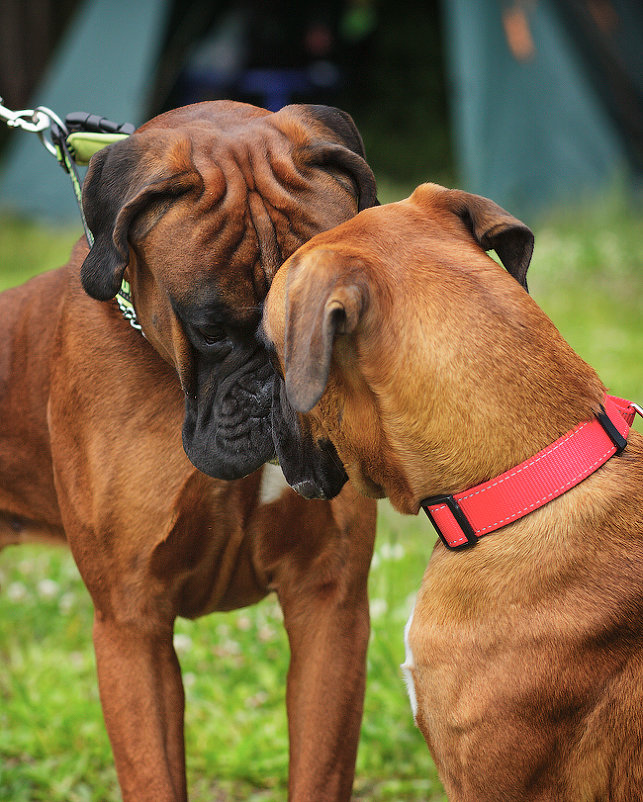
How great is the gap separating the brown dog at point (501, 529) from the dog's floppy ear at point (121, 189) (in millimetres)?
453

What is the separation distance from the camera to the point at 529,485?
2527mm

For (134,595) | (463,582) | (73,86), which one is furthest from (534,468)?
(73,86)

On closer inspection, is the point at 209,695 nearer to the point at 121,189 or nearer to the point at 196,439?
the point at 196,439

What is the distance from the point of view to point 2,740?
4117 mm

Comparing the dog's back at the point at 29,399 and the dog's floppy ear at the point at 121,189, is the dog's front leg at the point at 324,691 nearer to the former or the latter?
the dog's back at the point at 29,399

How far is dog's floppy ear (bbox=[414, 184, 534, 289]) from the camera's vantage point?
2.81 m

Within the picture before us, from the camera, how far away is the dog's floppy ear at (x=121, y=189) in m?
2.80

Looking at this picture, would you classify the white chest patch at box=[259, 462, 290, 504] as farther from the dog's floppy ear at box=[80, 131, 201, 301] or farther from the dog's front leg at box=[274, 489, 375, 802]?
the dog's floppy ear at box=[80, 131, 201, 301]

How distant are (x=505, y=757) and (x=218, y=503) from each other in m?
1.06

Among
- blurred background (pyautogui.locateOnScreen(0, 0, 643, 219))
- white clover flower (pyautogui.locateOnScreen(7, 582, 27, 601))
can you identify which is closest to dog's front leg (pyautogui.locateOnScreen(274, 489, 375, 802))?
white clover flower (pyautogui.locateOnScreen(7, 582, 27, 601))

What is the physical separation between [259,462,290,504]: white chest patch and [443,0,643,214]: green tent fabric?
8840mm

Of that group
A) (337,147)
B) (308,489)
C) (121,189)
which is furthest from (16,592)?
(337,147)

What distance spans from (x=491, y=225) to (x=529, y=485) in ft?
2.39

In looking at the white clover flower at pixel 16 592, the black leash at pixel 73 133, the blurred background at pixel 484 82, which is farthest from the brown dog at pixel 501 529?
the blurred background at pixel 484 82
